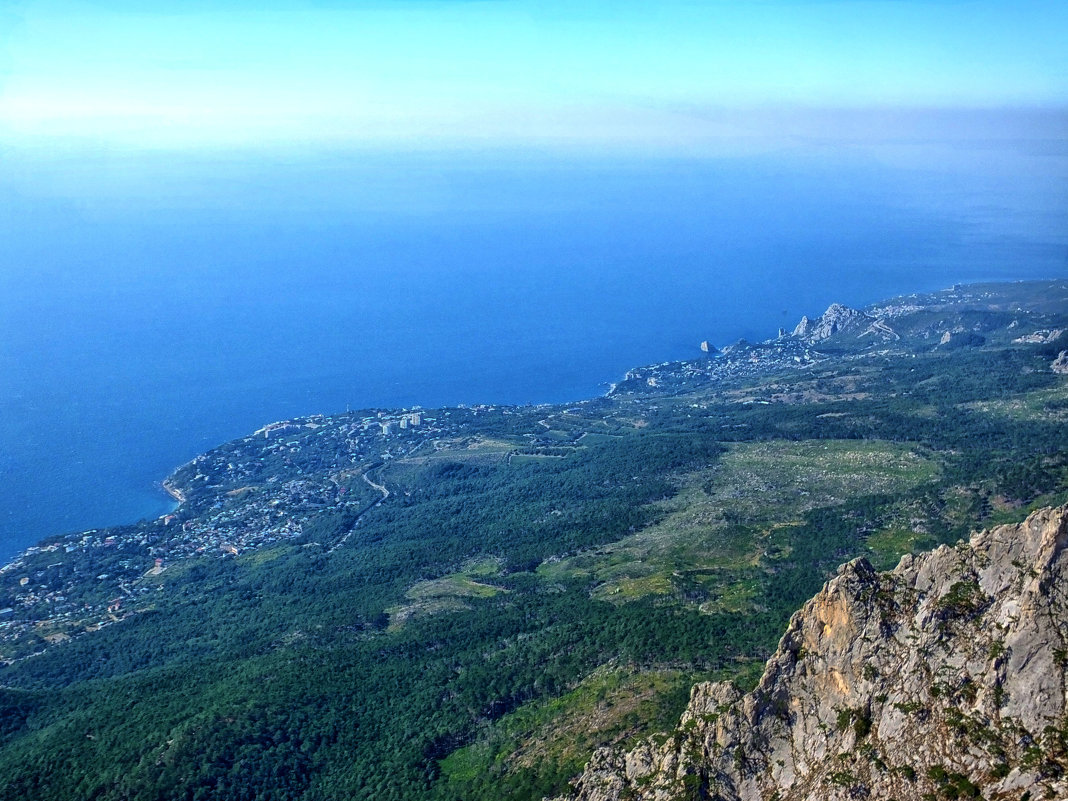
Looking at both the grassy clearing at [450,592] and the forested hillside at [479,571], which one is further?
the grassy clearing at [450,592]

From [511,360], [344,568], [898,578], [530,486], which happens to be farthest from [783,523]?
[511,360]

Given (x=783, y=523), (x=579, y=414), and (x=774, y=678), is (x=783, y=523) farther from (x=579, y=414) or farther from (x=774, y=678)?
(x=579, y=414)

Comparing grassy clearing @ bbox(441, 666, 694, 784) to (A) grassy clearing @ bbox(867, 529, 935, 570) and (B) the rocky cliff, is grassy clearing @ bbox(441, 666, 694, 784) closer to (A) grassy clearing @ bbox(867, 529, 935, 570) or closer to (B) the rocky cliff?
(B) the rocky cliff

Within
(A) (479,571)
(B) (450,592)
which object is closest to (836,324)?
(A) (479,571)

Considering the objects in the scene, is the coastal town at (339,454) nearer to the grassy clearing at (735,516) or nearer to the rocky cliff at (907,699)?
the grassy clearing at (735,516)

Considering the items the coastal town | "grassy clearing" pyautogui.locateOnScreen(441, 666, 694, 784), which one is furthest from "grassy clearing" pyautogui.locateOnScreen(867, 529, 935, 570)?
the coastal town

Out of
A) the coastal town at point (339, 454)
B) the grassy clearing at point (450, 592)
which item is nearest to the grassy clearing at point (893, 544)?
the grassy clearing at point (450, 592)
